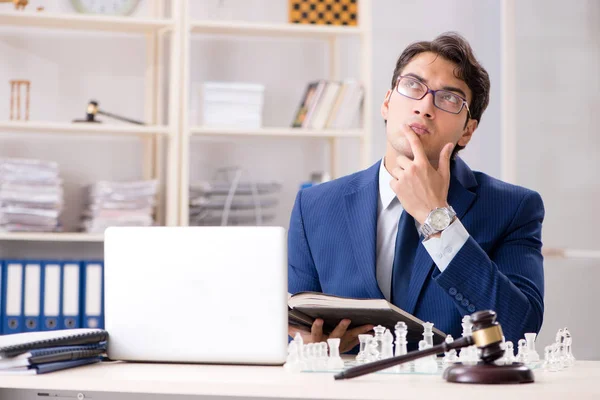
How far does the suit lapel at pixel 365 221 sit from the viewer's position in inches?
71.7

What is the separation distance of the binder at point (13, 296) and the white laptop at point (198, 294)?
175cm

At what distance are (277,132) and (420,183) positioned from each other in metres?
1.50

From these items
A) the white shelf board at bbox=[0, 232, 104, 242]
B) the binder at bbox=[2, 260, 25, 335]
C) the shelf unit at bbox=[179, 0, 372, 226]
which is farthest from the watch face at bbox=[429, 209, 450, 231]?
the binder at bbox=[2, 260, 25, 335]

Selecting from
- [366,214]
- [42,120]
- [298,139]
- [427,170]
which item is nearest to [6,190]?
[42,120]

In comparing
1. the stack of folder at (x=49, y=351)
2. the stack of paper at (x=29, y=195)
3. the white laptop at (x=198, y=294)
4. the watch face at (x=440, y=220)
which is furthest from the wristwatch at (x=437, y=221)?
the stack of paper at (x=29, y=195)

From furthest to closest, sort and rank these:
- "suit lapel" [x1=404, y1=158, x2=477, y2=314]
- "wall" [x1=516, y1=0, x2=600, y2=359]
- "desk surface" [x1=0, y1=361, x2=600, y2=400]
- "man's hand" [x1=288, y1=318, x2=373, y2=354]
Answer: "wall" [x1=516, y1=0, x2=600, y2=359]
"suit lapel" [x1=404, y1=158, x2=477, y2=314]
"man's hand" [x1=288, y1=318, x2=373, y2=354]
"desk surface" [x1=0, y1=361, x2=600, y2=400]

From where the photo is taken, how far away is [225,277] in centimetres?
126

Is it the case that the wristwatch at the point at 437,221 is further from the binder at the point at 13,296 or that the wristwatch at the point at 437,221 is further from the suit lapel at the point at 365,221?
the binder at the point at 13,296

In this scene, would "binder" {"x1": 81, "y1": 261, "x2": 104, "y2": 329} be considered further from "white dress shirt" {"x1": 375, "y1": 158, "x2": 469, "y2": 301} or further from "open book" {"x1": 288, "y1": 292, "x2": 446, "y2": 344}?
"open book" {"x1": 288, "y1": 292, "x2": 446, "y2": 344}

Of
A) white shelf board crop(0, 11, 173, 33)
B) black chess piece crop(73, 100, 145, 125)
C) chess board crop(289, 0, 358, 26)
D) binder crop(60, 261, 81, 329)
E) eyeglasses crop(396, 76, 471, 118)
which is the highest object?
chess board crop(289, 0, 358, 26)

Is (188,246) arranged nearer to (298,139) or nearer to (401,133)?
(401,133)

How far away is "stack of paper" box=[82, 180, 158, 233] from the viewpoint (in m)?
3.07

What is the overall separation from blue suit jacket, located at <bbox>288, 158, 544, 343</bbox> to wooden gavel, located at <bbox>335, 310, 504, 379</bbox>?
477mm

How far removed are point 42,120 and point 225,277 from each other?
2.30m
